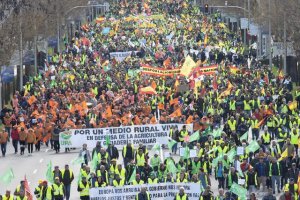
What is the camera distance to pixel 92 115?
2207 inches

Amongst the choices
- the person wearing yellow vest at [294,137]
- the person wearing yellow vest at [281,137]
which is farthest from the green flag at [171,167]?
the person wearing yellow vest at [294,137]

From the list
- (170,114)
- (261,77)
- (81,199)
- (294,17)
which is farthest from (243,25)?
(81,199)

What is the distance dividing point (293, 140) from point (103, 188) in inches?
375

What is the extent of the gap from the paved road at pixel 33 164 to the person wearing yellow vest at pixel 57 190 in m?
4.81

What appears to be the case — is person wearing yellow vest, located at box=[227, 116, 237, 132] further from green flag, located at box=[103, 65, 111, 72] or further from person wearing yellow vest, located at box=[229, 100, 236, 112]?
green flag, located at box=[103, 65, 111, 72]

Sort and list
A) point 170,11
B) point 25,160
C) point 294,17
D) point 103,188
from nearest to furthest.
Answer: point 103,188 → point 25,160 → point 294,17 → point 170,11

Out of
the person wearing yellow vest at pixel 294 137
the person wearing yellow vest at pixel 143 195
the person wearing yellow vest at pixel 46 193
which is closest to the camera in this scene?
the person wearing yellow vest at pixel 143 195

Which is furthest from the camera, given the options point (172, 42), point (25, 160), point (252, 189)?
point (172, 42)

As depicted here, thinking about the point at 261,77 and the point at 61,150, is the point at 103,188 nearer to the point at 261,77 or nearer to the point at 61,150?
the point at 61,150

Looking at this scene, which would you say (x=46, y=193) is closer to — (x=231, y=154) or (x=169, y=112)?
(x=231, y=154)

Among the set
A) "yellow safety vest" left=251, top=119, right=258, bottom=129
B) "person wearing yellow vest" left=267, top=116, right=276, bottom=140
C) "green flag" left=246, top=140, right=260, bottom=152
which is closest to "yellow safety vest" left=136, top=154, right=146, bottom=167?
"green flag" left=246, top=140, right=260, bottom=152

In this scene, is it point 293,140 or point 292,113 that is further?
point 292,113

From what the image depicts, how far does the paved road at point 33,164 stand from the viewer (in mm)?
46181

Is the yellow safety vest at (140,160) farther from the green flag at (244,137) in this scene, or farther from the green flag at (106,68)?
the green flag at (106,68)
